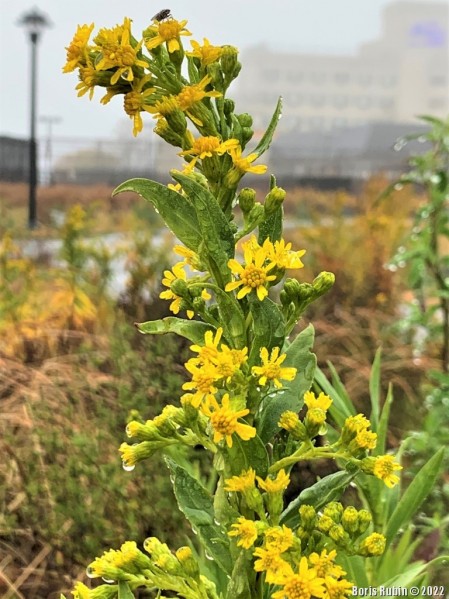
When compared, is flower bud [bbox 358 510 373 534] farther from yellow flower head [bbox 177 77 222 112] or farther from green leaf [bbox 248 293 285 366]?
yellow flower head [bbox 177 77 222 112]

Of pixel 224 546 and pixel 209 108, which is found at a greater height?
pixel 209 108

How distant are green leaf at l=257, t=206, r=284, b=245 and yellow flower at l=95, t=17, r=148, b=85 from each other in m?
0.15

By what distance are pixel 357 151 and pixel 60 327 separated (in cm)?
1031

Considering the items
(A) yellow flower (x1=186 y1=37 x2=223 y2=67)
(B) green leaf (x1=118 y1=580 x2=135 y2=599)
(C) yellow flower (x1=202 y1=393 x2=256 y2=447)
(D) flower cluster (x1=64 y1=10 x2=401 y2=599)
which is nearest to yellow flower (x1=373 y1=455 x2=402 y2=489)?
(D) flower cluster (x1=64 y1=10 x2=401 y2=599)

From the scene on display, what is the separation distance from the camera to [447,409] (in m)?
1.40

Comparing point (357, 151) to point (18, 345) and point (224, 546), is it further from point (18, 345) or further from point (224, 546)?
point (224, 546)

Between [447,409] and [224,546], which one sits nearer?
[224,546]

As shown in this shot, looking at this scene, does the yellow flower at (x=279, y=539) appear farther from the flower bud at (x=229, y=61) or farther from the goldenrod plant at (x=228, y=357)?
the flower bud at (x=229, y=61)

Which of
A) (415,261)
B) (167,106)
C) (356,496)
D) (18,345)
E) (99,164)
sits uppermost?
(99,164)

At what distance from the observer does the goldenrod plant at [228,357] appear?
1.54 feet

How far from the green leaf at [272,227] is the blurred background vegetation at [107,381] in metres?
0.67

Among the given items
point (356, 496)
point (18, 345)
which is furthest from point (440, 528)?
point (18, 345)

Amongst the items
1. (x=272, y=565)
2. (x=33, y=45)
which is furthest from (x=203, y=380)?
(x=33, y=45)

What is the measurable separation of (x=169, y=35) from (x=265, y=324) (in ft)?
0.71
